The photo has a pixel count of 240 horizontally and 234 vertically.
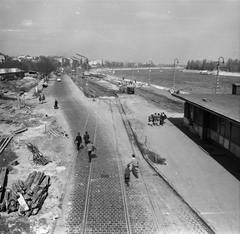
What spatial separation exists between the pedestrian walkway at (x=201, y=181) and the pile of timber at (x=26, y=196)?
625 centimetres

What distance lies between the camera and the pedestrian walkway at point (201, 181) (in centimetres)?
1066

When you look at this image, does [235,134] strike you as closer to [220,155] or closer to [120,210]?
[220,155]

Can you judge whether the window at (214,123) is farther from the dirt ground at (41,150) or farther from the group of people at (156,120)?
the group of people at (156,120)

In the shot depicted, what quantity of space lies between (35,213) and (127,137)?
12.2 meters

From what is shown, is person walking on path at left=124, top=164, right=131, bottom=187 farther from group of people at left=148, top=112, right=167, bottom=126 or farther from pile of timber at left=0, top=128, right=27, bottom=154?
group of people at left=148, top=112, right=167, bottom=126

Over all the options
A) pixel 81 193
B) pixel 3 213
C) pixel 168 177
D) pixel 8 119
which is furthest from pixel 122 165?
pixel 8 119

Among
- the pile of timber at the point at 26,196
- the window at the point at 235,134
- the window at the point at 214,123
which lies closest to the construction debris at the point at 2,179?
the pile of timber at the point at 26,196

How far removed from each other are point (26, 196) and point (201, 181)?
845 centimetres

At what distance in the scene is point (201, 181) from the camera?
44.3 feet

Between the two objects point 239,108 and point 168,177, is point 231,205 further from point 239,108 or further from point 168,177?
point 239,108

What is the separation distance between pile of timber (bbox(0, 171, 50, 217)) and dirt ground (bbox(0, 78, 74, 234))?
8.4 inches

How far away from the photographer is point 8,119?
28328mm

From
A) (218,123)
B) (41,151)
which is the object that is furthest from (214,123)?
(41,151)

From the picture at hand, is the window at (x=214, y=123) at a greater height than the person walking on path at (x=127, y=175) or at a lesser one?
greater
